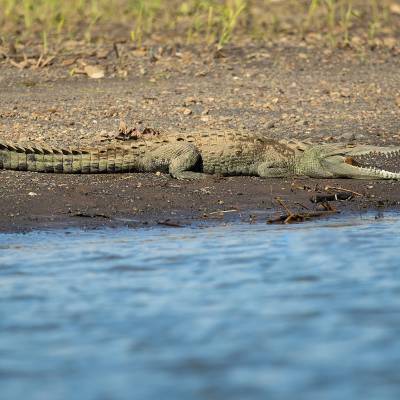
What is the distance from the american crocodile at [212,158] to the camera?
29.3ft

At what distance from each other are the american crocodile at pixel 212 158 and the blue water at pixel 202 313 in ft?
5.35

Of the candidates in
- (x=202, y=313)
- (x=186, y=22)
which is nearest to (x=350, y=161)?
(x=202, y=313)

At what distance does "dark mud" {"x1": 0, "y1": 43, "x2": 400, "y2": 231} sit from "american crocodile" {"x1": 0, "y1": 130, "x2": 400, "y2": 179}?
0.12m

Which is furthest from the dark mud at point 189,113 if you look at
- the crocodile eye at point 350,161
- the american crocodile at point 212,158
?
the crocodile eye at point 350,161

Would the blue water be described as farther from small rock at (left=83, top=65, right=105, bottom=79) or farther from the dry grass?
the dry grass

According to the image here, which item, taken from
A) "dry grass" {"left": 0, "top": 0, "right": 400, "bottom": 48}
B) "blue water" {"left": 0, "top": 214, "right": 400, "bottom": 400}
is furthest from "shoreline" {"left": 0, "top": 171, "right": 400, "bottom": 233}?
"dry grass" {"left": 0, "top": 0, "right": 400, "bottom": 48}

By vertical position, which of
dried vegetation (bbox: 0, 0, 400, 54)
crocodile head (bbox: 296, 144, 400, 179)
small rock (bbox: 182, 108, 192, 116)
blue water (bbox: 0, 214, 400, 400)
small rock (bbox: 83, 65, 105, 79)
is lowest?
blue water (bbox: 0, 214, 400, 400)

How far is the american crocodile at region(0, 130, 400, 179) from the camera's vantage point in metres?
8.94

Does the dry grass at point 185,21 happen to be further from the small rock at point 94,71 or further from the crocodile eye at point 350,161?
the crocodile eye at point 350,161

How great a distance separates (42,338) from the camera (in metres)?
5.02

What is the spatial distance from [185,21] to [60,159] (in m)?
6.77

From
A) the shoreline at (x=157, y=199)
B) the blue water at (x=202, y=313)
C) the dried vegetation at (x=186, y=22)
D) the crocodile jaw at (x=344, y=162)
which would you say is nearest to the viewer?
the blue water at (x=202, y=313)

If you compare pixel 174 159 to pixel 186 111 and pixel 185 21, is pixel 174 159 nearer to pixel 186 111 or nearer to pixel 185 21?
pixel 186 111

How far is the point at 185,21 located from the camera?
1530 centimetres
